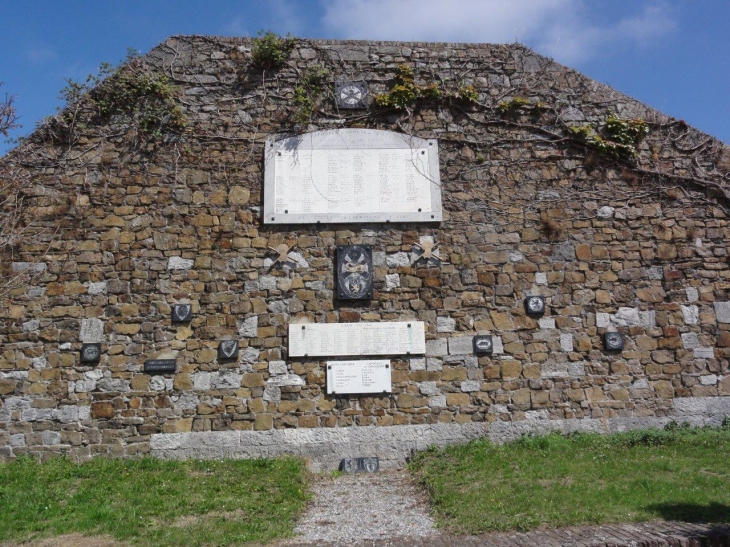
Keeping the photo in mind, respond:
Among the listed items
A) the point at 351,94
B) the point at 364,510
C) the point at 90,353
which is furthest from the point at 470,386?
the point at 90,353

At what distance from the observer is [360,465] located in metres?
7.50

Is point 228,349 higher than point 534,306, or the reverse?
point 534,306

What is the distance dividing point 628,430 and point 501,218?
3.34 meters

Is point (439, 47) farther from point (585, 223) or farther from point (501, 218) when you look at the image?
point (585, 223)

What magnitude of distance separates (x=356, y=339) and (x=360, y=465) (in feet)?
5.30

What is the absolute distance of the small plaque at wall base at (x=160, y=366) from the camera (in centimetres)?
769

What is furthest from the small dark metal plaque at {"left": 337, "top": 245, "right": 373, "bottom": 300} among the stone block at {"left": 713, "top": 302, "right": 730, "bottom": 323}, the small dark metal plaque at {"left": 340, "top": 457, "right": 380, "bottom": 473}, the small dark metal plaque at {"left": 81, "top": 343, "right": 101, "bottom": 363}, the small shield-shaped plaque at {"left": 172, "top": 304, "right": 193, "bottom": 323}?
the stone block at {"left": 713, "top": 302, "right": 730, "bottom": 323}

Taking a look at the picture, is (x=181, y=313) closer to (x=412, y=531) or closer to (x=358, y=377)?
(x=358, y=377)

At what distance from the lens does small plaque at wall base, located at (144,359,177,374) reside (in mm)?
7688

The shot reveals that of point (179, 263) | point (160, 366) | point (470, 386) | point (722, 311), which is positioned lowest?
point (470, 386)

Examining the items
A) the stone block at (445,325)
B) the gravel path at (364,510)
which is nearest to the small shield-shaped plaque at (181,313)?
the gravel path at (364,510)

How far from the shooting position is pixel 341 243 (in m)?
8.20

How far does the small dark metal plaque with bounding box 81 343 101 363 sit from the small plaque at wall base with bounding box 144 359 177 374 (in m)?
0.63

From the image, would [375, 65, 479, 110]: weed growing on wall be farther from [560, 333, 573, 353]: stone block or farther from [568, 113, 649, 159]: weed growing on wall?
[560, 333, 573, 353]: stone block
